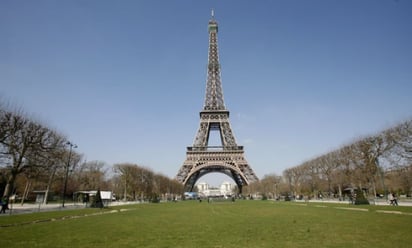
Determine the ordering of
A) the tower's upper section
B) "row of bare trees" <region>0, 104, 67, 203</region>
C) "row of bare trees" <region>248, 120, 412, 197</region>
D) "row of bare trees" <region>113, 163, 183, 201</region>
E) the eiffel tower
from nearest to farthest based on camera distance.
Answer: "row of bare trees" <region>0, 104, 67, 203</region> < "row of bare trees" <region>248, 120, 412, 197</region> < "row of bare trees" <region>113, 163, 183, 201</region> < the eiffel tower < the tower's upper section

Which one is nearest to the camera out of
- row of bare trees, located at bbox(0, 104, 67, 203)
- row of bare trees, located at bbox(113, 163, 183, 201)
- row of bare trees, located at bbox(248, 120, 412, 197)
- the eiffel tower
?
row of bare trees, located at bbox(0, 104, 67, 203)

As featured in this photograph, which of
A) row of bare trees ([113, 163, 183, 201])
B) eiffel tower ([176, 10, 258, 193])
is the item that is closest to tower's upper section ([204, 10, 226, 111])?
eiffel tower ([176, 10, 258, 193])

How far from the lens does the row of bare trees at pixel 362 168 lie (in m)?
37.5

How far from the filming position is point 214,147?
2968 inches

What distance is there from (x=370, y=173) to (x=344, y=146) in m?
7.38

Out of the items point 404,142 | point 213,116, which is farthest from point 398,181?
point 213,116

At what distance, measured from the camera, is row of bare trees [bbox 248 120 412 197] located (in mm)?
37550

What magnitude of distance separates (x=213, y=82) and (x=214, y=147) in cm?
1866

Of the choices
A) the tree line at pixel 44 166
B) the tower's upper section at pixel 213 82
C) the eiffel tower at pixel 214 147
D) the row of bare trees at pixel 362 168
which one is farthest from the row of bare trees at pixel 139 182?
the row of bare trees at pixel 362 168

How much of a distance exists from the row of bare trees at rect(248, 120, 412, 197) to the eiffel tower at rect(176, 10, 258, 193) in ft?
41.1

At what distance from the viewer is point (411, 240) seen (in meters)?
8.55

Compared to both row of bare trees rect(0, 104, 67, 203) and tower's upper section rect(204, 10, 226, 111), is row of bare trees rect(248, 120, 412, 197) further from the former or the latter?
row of bare trees rect(0, 104, 67, 203)

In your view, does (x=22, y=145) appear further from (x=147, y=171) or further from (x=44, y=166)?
(x=147, y=171)

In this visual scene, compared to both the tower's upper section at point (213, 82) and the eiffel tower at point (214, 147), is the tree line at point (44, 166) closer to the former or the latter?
the eiffel tower at point (214, 147)
